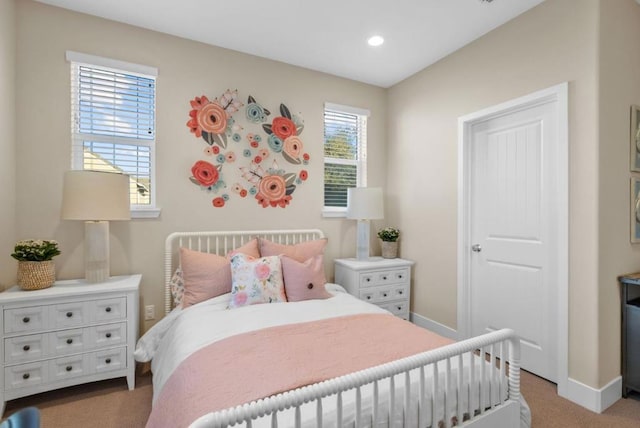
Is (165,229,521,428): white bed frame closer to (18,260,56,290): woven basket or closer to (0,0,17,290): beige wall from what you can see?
(18,260,56,290): woven basket

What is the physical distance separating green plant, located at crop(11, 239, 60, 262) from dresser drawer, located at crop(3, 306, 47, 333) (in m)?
0.31

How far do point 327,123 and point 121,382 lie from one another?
289 cm

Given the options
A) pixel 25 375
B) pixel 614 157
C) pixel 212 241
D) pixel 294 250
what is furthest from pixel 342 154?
pixel 25 375

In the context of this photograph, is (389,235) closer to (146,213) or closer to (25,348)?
(146,213)

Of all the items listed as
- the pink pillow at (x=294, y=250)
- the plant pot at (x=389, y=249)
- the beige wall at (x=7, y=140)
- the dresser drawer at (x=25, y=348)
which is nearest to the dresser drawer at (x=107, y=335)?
the dresser drawer at (x=25, y=348)

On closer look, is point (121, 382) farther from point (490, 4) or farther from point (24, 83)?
point (490, 4)

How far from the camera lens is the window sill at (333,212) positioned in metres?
3.37

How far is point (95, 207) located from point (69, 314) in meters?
0.69

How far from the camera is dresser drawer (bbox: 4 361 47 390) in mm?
1890

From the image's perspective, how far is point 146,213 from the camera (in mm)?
2588

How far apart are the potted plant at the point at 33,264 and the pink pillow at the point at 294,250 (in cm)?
143

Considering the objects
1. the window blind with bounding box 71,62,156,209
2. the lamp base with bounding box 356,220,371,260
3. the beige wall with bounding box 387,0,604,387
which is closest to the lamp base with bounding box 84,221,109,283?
the window blind with bounding box 71,62,156,209

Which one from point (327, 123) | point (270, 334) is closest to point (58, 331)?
point (270, 334)

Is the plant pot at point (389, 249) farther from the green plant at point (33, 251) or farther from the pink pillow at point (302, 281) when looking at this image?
the green plant at point (33, 251)
